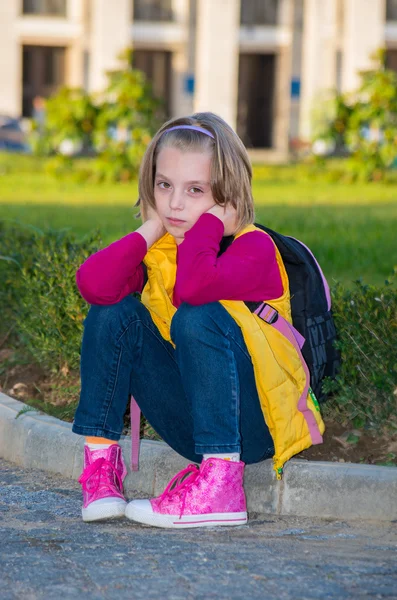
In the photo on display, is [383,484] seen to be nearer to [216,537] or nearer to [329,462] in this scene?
[329,462]

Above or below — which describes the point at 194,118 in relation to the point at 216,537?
above

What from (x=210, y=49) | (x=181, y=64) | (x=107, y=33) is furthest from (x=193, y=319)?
(x=181, y=64)

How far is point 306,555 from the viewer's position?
10.5 feet

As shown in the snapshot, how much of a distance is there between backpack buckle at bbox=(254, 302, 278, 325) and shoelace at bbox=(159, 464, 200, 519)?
527mm

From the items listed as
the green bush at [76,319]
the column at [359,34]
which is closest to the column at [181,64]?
the column at [359,34]

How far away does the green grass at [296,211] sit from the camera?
26.8ft

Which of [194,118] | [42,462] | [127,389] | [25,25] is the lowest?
A: [42,462]

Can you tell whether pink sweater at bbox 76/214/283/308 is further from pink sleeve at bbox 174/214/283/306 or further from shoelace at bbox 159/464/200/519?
shoelace at bbox 159/464/200/519

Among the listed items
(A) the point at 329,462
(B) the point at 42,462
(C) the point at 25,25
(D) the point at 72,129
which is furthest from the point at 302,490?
(C) the point at 25,25

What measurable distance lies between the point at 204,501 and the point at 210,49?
28805 millimetres

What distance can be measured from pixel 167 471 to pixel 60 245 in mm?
1648

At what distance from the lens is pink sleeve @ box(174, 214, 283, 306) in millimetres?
3367

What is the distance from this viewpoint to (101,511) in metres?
3.50

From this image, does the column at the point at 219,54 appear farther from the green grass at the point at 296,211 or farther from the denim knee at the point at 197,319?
the denim knee at the point at 197,319
